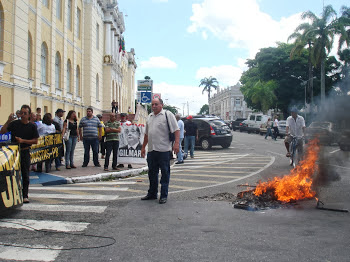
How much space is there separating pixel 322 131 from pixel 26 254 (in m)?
9.63

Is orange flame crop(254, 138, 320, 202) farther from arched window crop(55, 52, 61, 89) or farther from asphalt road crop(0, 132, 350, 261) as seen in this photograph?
arched window crop(55, 52, 61, 89)

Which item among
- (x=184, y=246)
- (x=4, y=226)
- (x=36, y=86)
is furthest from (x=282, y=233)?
(x=36, y=86)

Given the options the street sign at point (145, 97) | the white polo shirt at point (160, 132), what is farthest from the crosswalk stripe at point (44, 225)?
the street sign at point (145, 97)

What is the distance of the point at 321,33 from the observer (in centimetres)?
3741

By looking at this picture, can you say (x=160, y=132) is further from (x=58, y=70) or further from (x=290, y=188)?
(x=58, y=70)

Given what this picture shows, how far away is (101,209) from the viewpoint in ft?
18.3

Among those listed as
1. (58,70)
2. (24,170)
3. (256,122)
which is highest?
(58,70)

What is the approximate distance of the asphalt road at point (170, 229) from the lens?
3627 millimetres

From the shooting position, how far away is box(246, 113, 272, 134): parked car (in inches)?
1524

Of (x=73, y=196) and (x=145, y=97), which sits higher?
(x=145, y=97)

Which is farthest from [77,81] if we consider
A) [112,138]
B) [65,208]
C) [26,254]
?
[26,254]

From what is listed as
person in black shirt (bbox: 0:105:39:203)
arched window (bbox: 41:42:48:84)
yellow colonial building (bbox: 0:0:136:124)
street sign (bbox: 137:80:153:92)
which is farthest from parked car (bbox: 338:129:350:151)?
arched window (bbox: 41:42:48:84)

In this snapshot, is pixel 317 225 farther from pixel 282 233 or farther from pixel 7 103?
pixel 7 103

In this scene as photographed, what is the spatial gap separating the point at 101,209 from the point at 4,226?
1.46m
